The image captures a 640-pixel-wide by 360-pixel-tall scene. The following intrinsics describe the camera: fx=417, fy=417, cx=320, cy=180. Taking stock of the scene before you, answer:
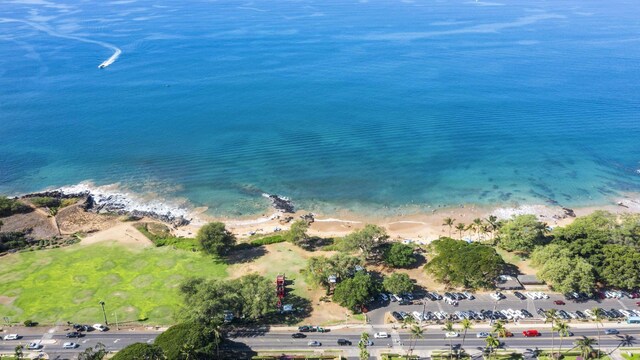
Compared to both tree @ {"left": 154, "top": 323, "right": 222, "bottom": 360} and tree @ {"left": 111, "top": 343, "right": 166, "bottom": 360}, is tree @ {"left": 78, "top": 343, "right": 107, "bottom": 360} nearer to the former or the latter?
tree @ {"left": 111, "top": 343, "right": 166, "bottom": 360}

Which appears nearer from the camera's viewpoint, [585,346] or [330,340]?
[585,346]

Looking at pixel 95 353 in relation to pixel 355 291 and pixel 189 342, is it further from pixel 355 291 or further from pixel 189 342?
pixel 355 291

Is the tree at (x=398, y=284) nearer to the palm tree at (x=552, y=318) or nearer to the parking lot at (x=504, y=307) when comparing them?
the parking lot at (x=504, y=307)

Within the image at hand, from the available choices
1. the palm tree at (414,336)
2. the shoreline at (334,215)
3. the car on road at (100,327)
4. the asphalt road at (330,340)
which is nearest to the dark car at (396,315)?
the asphalt road at (330,340)

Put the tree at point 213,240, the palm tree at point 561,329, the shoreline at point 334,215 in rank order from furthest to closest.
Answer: the shoreline at point 334,215 → the tree at point 213,240 → the palm tree at point 561,329

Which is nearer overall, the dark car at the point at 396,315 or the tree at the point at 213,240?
the dark car at the point at 396,315

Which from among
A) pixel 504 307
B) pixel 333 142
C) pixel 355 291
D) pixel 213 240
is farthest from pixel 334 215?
pixel 504 307

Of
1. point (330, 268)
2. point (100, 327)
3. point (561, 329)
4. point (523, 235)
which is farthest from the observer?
point (523, 235)
